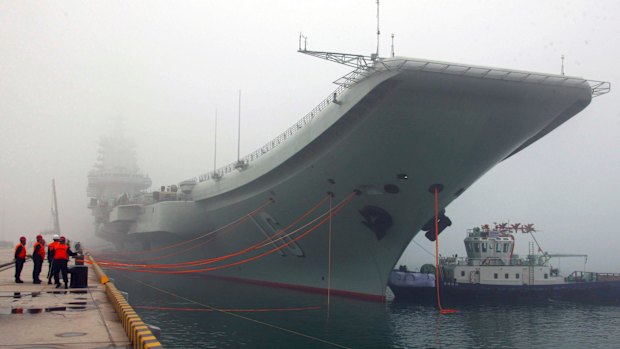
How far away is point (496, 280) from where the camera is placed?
27484mm

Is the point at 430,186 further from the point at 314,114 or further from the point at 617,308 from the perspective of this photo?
the point at 617,308

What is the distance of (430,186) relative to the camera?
18.5m

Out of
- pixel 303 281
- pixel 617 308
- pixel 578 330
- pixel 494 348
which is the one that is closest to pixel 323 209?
pixel 303 281

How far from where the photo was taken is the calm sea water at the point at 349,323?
1501 centimetres

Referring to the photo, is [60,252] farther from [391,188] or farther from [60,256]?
[391,188]

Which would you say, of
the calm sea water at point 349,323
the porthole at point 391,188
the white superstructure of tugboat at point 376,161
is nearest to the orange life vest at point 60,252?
the calm sea water at point 349,323

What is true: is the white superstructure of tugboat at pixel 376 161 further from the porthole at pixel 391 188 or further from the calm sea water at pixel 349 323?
the calm sea water at pixel 349 323

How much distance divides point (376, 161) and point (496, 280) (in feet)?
44.6

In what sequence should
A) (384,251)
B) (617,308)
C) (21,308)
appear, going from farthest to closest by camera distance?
(617,308) < (384,251) < (21,308)

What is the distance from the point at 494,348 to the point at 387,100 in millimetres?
7780

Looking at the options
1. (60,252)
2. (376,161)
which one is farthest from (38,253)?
(376,161)

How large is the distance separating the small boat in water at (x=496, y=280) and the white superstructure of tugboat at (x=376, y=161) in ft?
20.5

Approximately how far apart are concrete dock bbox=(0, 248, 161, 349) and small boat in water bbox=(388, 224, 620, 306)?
55.6ft

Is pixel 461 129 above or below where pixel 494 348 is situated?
above
